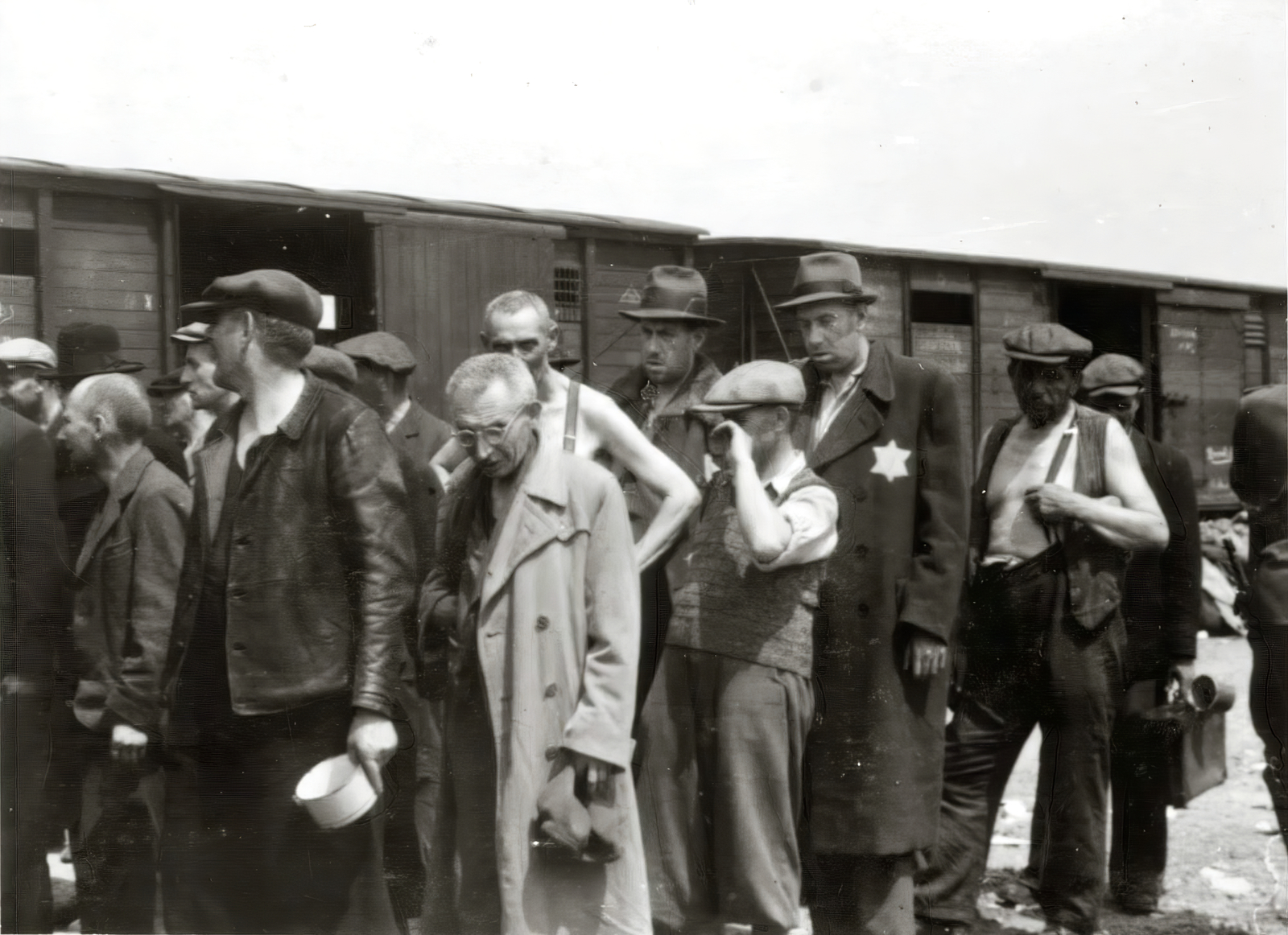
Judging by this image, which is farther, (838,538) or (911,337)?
(911,337)

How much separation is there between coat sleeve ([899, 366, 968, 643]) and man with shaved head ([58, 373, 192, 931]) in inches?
91.1

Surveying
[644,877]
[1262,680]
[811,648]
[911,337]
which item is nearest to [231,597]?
[644,877]

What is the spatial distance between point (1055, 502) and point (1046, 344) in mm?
530

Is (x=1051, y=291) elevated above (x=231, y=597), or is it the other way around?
(x=1051, y=291)

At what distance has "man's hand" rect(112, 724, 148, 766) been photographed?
4348mm

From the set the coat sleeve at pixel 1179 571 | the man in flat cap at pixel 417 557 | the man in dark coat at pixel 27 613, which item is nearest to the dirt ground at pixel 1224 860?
the coat sleeve at pixel 1179 571

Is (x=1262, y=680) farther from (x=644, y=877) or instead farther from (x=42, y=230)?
(x=42, y=230)

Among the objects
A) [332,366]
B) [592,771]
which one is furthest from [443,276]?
[592,771]

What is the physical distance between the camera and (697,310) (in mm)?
4531

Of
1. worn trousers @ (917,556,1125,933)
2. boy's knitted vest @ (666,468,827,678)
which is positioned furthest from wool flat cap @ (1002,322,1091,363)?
boy's knitted vest @ (666,468,827,678)

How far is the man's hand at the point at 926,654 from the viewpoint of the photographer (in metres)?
4.32

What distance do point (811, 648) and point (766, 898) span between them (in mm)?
748

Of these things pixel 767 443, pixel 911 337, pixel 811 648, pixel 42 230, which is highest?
pixel 42 230

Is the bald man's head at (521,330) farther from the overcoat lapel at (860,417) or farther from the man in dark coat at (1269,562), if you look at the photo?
the man in dark coat at (1269,562)
